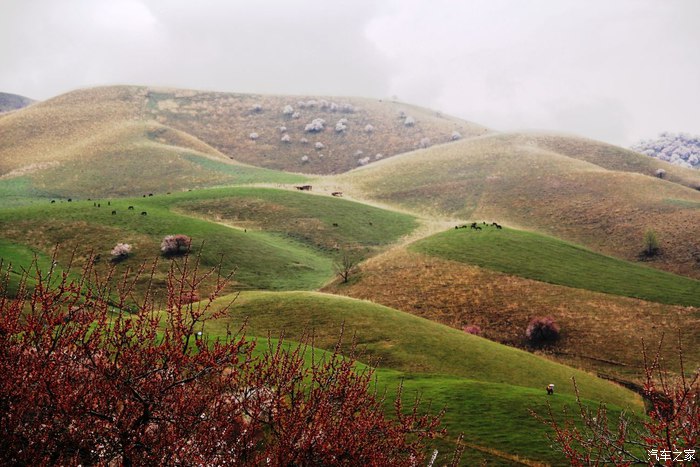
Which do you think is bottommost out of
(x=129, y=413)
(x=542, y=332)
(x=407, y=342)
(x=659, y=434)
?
(x=542, y=332)

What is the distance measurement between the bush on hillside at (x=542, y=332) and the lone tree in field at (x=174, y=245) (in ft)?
137

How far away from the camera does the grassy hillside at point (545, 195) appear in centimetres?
8069

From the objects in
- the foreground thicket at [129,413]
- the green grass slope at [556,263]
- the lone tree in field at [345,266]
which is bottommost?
the lone tree in field at [345,266]

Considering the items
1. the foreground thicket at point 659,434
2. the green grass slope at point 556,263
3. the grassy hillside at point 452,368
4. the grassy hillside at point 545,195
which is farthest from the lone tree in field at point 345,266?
the foreground thicket at point 659,434

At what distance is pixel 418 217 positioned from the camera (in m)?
101

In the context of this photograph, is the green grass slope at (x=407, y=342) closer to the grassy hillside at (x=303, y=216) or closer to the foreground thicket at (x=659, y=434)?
the foreground thicket at (x=659, y=434)

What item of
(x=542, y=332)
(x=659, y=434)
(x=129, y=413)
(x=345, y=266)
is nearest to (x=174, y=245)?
(x=345, y=266)

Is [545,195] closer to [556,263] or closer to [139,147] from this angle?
[556,263]

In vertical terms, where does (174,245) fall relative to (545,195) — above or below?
below

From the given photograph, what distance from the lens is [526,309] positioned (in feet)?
169

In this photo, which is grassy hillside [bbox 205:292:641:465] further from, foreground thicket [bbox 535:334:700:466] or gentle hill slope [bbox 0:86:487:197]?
gentle hill slope [bbox 0:86:487:197]

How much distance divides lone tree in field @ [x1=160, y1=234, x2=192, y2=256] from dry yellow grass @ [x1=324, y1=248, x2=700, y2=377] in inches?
776

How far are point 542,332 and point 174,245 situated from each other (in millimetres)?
45005

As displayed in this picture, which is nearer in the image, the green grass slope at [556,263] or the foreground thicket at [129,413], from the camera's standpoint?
the foreground thicket at [129,413]
